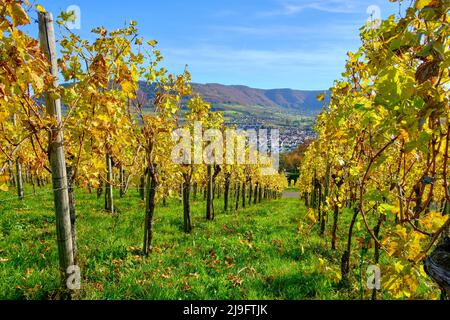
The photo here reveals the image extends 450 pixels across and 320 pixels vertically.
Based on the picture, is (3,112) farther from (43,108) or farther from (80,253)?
(80,253)

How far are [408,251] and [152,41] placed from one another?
15.9ft

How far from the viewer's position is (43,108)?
137 inches

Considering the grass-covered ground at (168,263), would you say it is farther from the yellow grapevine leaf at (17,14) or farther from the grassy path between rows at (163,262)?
the yellow grapevine leaf at (17,14)

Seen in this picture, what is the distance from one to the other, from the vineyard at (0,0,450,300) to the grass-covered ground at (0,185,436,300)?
0.04m

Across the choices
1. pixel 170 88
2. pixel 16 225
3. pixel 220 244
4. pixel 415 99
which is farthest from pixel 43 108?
pixel 16 225

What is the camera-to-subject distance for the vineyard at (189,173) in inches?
76.2

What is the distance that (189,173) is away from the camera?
12016mm

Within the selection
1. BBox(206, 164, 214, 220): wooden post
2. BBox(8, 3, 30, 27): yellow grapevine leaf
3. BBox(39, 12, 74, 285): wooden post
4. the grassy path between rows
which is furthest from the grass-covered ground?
BBox(8, 3, 30, 27): yellow grapevine leaf

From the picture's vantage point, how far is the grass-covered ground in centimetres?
567

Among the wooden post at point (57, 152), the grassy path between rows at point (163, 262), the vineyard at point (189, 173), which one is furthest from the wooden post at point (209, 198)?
the wooden post at point (57, 152)

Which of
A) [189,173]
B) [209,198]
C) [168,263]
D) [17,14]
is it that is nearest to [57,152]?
[17,14]

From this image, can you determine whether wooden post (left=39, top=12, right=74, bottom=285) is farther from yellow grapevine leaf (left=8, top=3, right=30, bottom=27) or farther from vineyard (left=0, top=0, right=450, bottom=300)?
yellow grapevine leaf (left=8, top=3, right=30, bottom=27)

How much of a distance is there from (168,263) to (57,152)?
15.6 feet

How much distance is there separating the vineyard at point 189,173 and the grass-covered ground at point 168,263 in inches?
1.7
